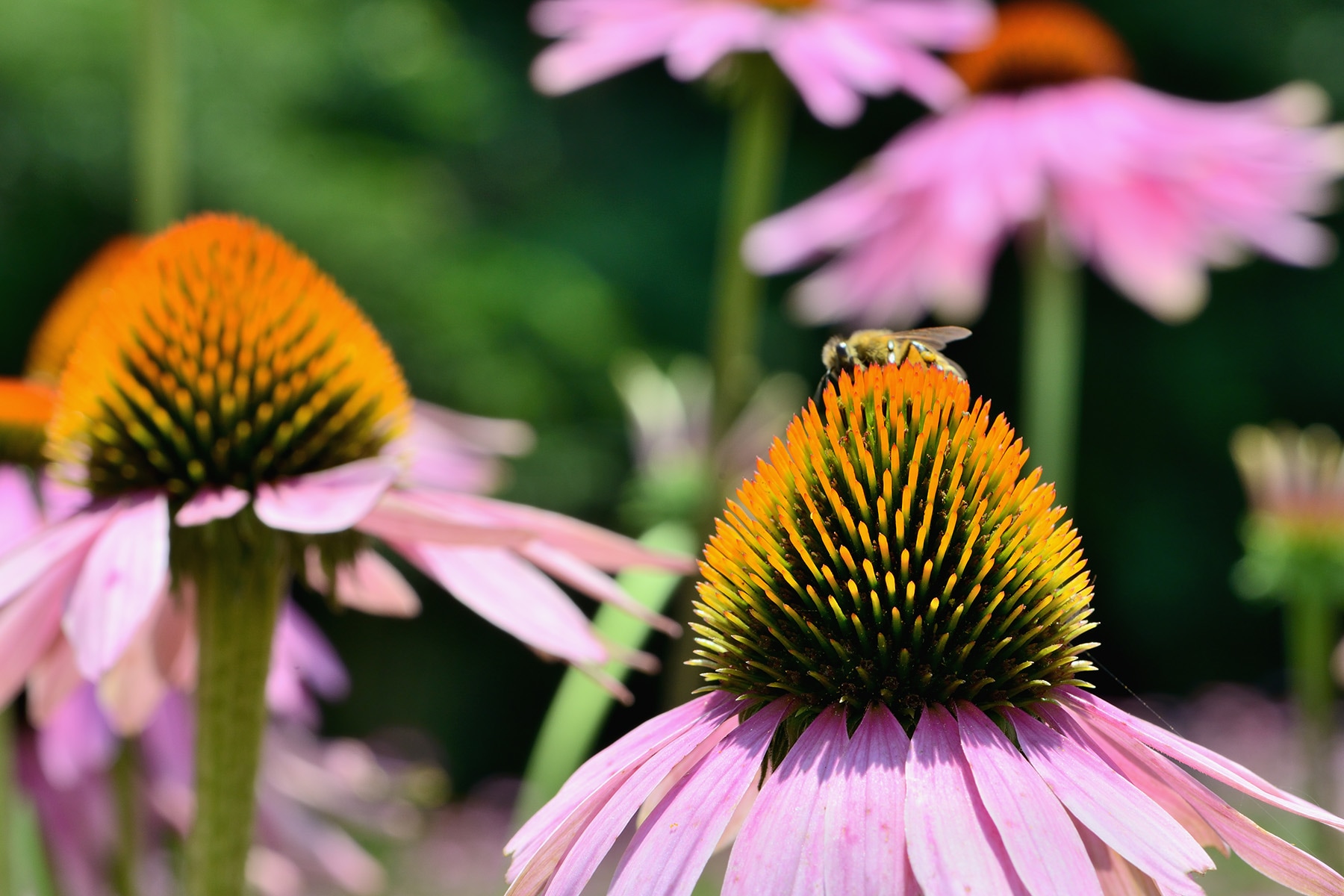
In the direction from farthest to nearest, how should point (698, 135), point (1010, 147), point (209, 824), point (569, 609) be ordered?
point (698, 135) → point (1010, 147) → point (569, 609) → point (209, 824)

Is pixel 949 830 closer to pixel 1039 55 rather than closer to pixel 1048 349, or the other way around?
pixel 1048 349

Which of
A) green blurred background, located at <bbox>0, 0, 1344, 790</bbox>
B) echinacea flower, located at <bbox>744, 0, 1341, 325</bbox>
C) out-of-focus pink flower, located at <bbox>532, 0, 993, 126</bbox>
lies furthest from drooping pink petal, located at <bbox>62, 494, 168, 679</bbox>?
green blurred background, located at <bbox>0, 0, 1344, 790</bbox>

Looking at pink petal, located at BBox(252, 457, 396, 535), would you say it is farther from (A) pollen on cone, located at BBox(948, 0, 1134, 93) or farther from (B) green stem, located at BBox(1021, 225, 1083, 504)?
(A) pollen on cone, located at BBox(948, 0, 1134, 93)

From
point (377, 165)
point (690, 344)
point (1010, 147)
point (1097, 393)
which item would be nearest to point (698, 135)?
point (690, 344)

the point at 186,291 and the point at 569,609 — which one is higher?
the point at 186,291

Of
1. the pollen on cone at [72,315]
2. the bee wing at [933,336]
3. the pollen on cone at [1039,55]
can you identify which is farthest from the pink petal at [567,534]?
the pollen on cone at [1039,55]

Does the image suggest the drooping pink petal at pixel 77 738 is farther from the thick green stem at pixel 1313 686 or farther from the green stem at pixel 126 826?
the thick green stem at pixel 1313 686

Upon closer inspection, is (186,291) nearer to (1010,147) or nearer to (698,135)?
(1010,147)
